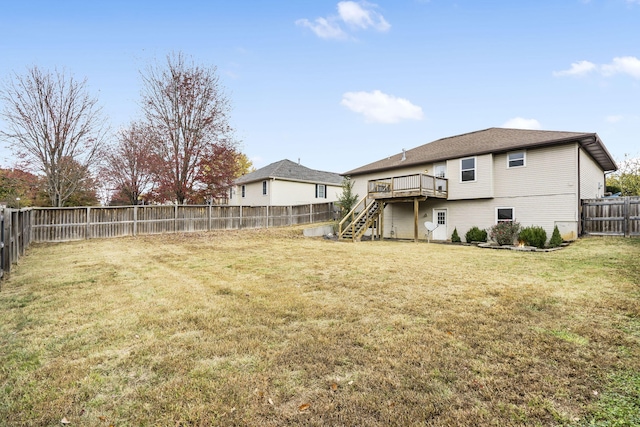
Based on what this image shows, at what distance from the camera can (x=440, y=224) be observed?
56.7ft

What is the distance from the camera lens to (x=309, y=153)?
34.4 metres

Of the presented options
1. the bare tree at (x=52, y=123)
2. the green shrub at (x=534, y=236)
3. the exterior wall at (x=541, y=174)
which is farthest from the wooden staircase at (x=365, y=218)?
the bare tree at (x=52, y=123)

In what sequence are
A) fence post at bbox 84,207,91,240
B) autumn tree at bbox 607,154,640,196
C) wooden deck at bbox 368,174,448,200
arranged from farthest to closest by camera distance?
autumn tree at bbox 607,154,640,196, wooden deck at bbox 368,174,448,200, fence post at bbox 84,207,91,240

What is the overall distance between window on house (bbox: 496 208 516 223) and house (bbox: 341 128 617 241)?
0.14ft

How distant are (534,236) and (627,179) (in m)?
17.8

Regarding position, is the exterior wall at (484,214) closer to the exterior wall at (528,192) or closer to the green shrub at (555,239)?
the exterior wall at (528,192)

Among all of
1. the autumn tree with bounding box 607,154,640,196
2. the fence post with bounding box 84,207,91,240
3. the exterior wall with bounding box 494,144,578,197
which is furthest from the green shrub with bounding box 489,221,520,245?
the fence post with bounding box 84,207,91,240

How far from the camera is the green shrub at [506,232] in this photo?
13.4 meters

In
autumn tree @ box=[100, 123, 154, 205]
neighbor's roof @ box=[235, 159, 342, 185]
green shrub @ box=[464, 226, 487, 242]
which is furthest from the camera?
Result: neighbor's roof @ box=[235, 159, 342, 185]

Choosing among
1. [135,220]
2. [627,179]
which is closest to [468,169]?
[627,179]

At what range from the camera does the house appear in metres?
13.1

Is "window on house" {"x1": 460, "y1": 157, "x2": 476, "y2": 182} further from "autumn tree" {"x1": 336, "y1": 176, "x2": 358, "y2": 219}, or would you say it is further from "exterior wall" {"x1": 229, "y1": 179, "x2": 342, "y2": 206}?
"exterior wall" {"x1": 229, "y1": 179, "x2": 342, "y2": 206}

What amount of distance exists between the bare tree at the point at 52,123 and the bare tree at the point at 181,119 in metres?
3.32

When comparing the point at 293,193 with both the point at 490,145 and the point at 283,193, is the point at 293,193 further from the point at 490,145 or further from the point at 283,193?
the point at 490,145
